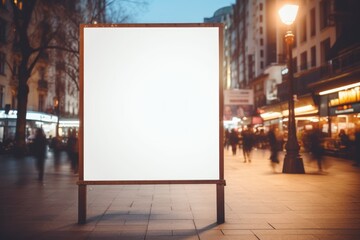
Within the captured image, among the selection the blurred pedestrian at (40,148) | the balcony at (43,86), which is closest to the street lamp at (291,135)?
the blurred pedestrian at (40,148)

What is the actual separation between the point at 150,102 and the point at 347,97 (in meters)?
18.0

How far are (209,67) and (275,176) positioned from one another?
7.57m

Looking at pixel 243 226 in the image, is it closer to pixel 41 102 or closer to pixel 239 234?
pixel 239 234

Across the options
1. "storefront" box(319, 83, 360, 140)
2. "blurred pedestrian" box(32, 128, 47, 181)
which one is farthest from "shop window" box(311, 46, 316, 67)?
"blurred pedestrian" box(32, 128, 47, 181)

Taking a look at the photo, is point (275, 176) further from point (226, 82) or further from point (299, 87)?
point (226, 82)

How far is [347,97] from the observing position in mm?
21406

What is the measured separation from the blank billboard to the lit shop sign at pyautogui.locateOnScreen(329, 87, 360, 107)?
16249 millimetres

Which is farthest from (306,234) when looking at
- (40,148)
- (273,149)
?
(273,149)

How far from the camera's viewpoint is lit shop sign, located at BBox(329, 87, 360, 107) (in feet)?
66.5

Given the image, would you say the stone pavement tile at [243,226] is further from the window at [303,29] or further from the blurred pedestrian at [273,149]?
the window at [303,29]

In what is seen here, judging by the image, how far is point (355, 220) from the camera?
253 inches

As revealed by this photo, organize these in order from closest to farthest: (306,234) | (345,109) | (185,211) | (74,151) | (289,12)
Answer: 1. (306,234)
2. (185,211)
3. (289,12)
4. (74,151)
5. (345,109)

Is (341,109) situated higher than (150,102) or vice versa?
(341,109)

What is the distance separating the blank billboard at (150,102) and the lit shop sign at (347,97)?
53.3ft
